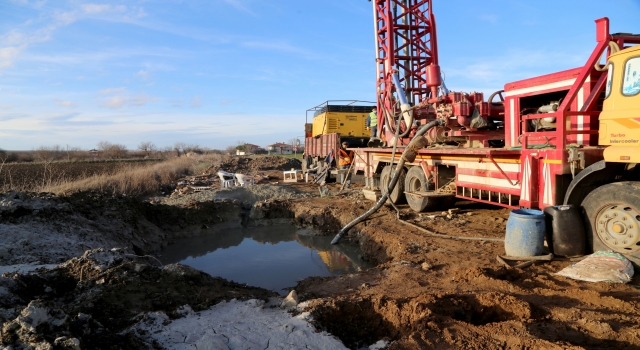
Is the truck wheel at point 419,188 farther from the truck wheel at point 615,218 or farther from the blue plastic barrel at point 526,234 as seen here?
the truck wheel at point 615,218

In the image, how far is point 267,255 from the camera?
8320 mm

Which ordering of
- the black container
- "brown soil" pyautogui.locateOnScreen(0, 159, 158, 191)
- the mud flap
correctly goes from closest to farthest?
the mud flap, the black container, "brown soil" pyautogui.locateOnScreen(0, 159, 158, 191)

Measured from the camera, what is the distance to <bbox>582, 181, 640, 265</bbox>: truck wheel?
4.63 meters

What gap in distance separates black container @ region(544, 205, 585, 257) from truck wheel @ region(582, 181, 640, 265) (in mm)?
115

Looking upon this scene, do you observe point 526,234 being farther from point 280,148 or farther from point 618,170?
point 280,148

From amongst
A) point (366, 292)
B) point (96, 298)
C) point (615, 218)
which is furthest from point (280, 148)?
point (96, 298)

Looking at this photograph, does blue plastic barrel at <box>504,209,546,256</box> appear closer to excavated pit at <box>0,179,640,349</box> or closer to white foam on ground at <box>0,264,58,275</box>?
excavated pit at <box>0,179,640,349</box>

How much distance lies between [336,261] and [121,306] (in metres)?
4.43

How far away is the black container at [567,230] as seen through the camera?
5.15 metres

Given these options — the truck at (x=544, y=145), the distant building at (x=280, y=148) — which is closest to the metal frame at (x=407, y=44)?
the truck at (x=544, y=145)

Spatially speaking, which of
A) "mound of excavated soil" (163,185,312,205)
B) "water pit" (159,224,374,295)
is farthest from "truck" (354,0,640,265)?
"mound of excavated soil" (163,185,312,205)

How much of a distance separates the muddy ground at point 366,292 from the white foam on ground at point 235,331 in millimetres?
147

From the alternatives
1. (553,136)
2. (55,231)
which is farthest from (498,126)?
(55,231)

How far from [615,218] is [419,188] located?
494 cm
